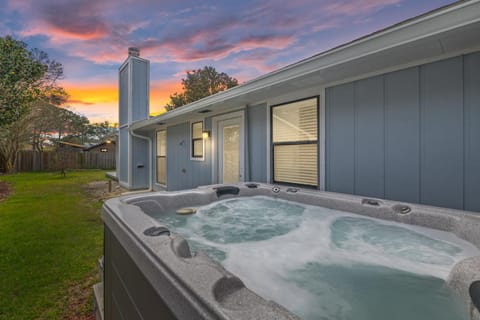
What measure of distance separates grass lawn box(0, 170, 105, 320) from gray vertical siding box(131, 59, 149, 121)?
13.1 feet

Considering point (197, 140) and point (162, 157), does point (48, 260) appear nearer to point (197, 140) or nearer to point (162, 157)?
point (197, 140)

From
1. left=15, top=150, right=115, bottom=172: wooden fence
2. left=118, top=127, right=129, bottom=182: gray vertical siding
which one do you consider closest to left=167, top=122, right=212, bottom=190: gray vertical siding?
left=118, top=127, right=129, bottom=182: gray vertical siding

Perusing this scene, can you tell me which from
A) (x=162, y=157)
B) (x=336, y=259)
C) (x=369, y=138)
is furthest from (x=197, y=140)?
(x=336, y=259)

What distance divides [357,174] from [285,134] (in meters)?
1.19

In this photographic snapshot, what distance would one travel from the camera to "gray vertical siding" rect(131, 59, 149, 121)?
302 inches

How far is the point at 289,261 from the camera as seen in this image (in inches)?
59.9

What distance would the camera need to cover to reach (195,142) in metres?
5.64

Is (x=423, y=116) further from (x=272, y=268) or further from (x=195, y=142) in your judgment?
(x=195, y=142)

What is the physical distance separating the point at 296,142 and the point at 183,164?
3.52 m

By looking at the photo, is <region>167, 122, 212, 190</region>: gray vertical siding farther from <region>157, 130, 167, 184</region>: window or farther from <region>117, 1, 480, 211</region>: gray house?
<region>117, 1, 480, 211</region>: gray house

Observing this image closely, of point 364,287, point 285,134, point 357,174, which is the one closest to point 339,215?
point 357,174

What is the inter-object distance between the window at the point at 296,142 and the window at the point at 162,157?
14.1 feet

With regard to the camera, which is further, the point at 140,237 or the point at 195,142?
the point at 195,142

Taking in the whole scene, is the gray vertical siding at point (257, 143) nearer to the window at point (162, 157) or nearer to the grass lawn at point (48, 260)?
the grass lawn at point (48, 260)
